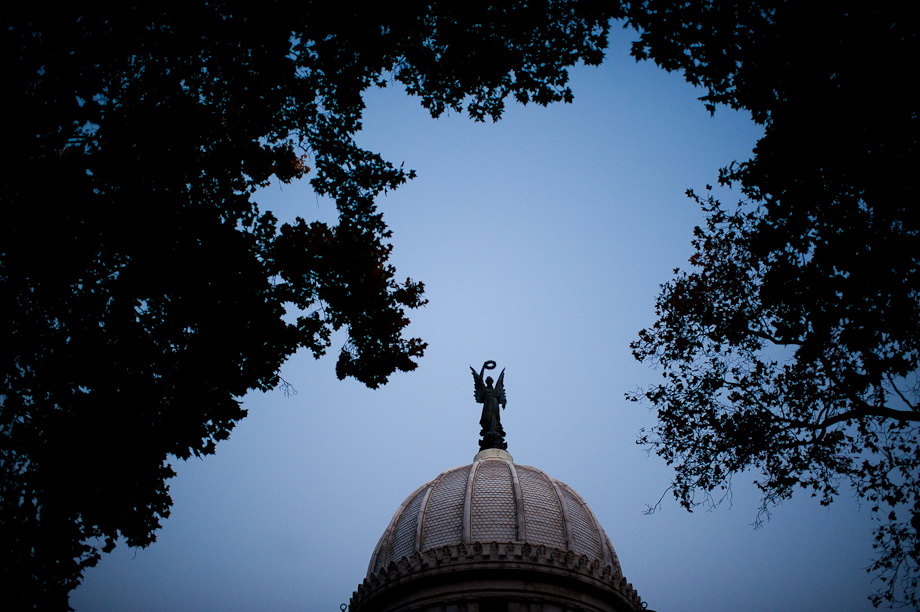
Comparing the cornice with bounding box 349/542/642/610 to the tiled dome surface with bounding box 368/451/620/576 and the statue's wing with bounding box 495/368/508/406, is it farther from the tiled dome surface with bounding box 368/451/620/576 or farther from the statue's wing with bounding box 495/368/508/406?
the statue's wing with bounding box 495/368/508/406

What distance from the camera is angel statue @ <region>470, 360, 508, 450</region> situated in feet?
87.2

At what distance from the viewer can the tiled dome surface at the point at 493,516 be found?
2078 centimetres

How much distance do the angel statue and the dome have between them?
1594 millimetres

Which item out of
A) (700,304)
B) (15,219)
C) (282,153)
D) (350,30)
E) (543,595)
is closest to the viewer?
(15,219)

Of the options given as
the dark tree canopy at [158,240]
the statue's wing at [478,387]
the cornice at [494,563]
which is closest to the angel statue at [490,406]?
the statue's wing at [478,387]

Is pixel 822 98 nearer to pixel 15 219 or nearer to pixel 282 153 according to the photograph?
pixel 282 153

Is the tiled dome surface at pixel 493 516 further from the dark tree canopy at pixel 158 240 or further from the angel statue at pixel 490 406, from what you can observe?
the dark tree canopy at pixel 158 240

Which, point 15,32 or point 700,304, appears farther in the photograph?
point 700,304

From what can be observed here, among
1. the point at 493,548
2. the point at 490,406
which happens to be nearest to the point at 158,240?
the point at 493,548

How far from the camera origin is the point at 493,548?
19.0 metres

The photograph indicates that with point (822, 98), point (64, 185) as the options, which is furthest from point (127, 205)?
point (822, 98)

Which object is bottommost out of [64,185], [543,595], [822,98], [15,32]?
[543,595]

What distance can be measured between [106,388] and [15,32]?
5197mm

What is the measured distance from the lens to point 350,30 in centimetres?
984
